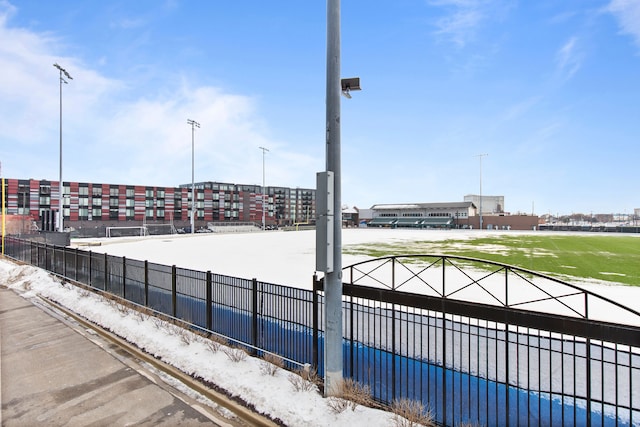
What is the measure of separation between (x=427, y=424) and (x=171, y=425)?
3810mm

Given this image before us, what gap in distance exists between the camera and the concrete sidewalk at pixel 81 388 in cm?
562

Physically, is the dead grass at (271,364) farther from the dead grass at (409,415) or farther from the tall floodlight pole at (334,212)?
the dead grass at (409,415)

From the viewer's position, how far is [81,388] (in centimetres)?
655

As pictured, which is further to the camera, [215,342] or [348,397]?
[215,342]

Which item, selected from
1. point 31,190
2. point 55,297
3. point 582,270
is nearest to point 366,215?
point 31,190

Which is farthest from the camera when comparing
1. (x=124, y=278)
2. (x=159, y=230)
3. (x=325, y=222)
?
(x=159, y=230)

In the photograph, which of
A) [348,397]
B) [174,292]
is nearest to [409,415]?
[348,397]

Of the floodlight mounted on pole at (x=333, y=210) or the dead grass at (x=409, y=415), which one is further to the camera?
the floodlight mounted on pole at (x=333, y=210)

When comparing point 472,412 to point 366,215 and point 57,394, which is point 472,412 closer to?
point 57,394

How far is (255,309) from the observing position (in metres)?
7.93

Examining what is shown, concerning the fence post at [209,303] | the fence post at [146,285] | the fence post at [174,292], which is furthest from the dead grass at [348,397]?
the fence post at [146,285]

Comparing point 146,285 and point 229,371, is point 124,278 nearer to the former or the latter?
point 146,285

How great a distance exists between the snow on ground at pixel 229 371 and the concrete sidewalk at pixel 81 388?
1.72 ft

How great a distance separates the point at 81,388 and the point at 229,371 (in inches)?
104
